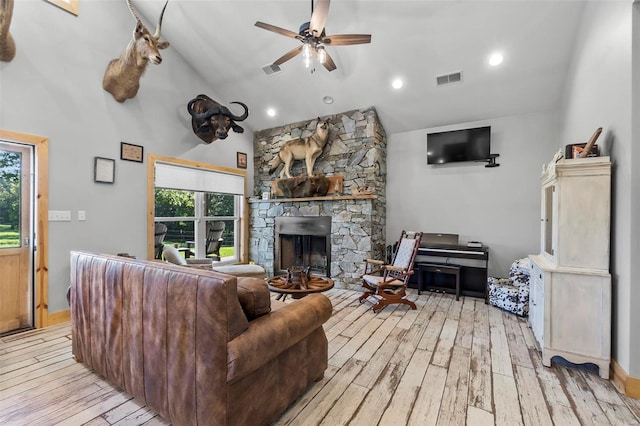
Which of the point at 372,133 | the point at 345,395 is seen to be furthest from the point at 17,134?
the point at 372,133

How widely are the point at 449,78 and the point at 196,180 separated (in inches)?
166

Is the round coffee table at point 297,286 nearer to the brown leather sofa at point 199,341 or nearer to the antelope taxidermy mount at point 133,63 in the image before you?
the brown leather sofa at point 199,341

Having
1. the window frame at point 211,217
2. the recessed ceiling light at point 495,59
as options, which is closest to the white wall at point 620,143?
the recessed ceiling light at point 495,59

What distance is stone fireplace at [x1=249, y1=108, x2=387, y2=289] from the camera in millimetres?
4691

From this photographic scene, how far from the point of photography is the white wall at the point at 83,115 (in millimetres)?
3066

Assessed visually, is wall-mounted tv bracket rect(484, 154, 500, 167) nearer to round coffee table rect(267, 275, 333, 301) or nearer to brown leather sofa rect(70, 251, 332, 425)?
round coffee table rect(267, 275, 333, 301)

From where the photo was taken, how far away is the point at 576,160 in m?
2.24

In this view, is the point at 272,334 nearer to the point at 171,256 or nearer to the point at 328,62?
the point at 171,256

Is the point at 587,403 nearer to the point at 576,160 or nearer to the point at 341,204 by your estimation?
the point at 576,160

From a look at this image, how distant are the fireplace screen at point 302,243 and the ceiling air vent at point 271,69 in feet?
8.09

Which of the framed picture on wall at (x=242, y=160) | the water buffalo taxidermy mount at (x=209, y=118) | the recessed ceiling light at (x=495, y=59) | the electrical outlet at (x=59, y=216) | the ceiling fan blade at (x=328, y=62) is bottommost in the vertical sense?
the electrical outlet at (x=59, y=216)

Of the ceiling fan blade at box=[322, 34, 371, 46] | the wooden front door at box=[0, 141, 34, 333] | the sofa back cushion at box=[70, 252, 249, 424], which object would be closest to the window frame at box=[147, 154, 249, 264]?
the wooden front door at box=[0, 141, 34, 333]

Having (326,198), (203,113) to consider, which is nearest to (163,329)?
(326,198)

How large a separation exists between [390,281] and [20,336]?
4.09 metres
